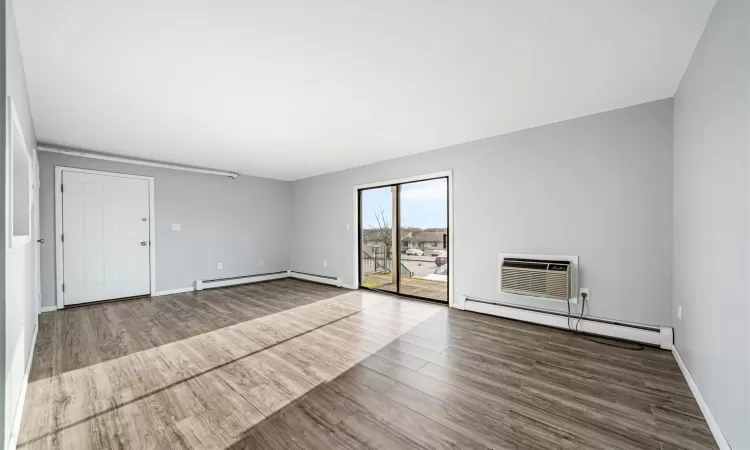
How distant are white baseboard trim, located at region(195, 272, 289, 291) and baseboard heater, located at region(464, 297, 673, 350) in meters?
4.55

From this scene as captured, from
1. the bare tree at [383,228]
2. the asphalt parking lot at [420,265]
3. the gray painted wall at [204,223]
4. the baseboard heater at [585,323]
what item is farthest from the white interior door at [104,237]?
the baseboard heater at [585,323]

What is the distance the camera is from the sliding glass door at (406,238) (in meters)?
5.07

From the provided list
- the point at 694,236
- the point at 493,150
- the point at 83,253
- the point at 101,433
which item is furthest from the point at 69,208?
the point at 694,236

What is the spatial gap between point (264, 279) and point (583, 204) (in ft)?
20.0

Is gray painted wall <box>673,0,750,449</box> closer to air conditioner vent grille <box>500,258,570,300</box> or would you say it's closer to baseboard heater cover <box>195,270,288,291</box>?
air conditioner vent grille <box>500,258,570,300</box>

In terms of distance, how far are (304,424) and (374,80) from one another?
2.59 metres

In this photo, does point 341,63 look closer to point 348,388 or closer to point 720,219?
point 348,388

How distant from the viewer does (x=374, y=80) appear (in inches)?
98.7

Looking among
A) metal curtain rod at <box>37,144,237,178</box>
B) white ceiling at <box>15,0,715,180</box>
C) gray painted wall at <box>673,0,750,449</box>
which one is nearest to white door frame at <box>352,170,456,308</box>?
white ceiling at <box>15,0,715,180</box>

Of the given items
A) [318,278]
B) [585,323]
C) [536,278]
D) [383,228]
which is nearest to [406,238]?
[383,228]

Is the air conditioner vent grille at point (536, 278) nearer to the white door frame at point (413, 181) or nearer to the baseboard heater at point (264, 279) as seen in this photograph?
the white door frame at point (413, 181)

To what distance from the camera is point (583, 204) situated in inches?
130

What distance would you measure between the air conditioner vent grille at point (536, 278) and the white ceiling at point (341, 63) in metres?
1.69

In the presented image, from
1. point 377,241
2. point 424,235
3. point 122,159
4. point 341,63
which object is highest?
point 341,63
